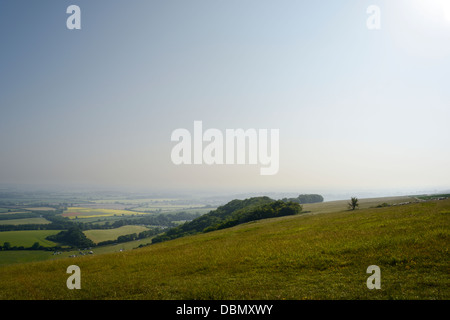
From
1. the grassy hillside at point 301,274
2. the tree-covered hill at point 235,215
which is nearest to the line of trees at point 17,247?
the tree-covered hill at point 235,215

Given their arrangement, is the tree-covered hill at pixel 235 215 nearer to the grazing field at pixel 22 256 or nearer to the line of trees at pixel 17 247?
the grazing field at pixel 22 256

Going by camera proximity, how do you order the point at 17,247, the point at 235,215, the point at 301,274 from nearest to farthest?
the point at 301,274
the point at 17,247
the point at 235,215

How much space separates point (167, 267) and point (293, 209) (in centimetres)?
6458

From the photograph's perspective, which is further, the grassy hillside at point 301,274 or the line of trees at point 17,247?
the line of trees at point 17,247

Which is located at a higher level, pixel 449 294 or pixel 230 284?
pixel 449 294

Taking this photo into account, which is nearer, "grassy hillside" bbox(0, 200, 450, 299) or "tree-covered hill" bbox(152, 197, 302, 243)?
"grassy hillside" bbox(0, 200, 450, 299)

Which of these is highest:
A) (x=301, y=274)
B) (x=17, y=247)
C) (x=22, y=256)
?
(x=301, y=274)

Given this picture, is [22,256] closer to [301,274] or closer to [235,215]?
[235,215]

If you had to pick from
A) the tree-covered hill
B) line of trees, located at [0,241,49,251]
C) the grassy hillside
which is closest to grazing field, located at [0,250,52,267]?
line of trees, located at [0,241,49,251]

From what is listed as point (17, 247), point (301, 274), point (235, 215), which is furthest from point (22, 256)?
point (301, 274)

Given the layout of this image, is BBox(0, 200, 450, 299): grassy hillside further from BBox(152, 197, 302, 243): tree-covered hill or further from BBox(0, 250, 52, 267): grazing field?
BBox(0, 250, 52, 267): grazing field
